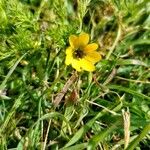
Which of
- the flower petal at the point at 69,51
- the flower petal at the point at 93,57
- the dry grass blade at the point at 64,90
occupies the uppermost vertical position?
the flower petal at the point at 69,51

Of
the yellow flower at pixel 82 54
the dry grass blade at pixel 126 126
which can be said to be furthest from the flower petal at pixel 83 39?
the dry grass blade at pixel 126 126

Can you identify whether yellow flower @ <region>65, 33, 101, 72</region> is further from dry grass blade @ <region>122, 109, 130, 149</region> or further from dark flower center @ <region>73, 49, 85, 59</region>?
dry grass blade @ <region>122, 109, 130, 149</region>

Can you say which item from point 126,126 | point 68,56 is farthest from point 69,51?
point 126,126

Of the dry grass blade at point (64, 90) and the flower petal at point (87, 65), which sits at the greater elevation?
the flower petal at point (87, 65)

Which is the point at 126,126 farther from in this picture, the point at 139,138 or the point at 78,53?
the point at 78,53

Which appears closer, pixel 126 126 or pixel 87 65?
pixel 126 126

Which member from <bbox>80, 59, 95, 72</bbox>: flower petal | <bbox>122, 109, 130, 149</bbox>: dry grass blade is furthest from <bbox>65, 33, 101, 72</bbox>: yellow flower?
<bbox>122, 109, 130, 149</bbox>: dry grass blade

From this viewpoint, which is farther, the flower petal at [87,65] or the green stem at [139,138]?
the flower petal at [87,65]

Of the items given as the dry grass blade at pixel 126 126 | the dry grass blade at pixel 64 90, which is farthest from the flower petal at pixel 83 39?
the dry grass blade at pixel 126 126

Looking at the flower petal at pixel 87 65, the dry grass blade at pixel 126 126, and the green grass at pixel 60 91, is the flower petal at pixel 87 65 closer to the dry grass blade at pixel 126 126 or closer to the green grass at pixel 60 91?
the green grass at pixel 60 91
